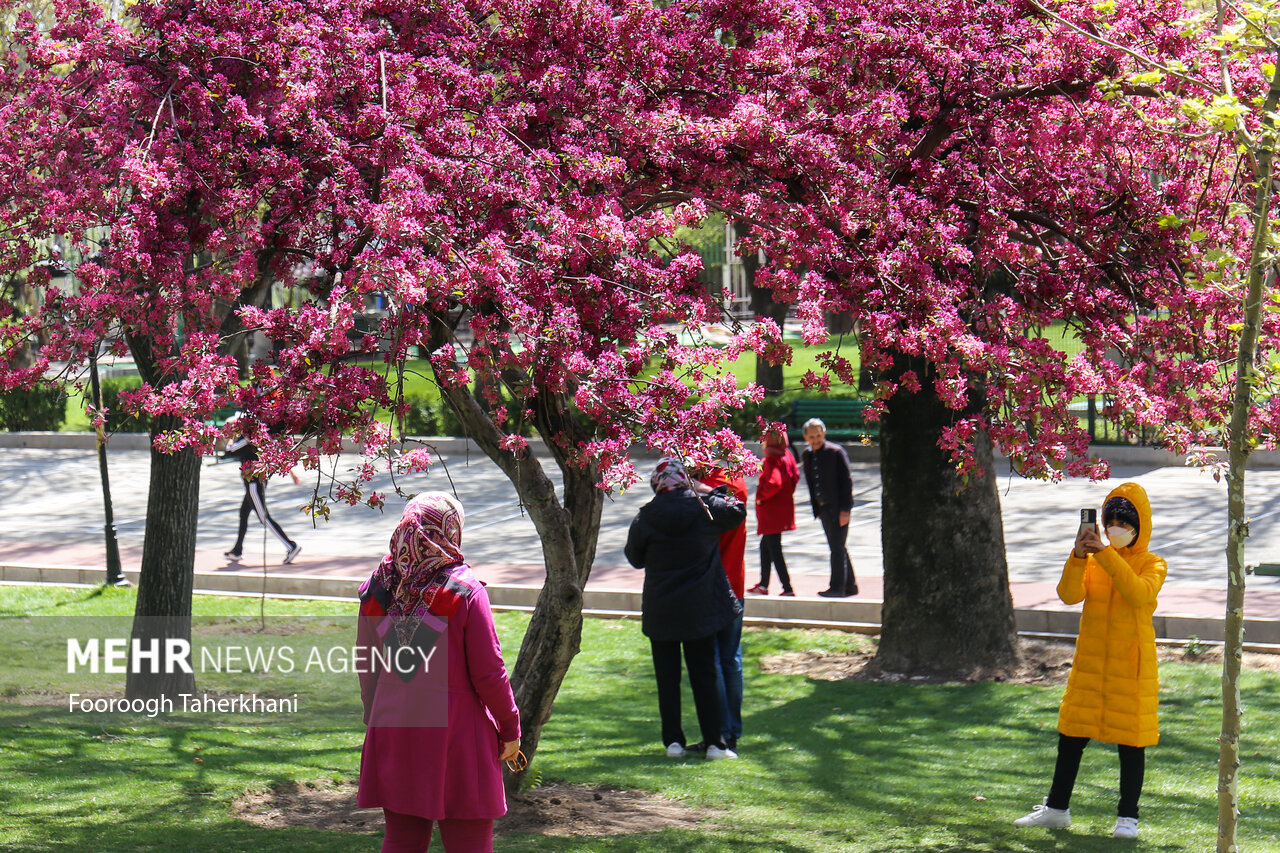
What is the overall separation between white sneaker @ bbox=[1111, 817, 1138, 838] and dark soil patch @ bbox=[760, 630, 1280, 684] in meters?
3.43

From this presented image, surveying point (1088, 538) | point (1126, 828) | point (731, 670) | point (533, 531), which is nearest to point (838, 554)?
point (731, 670)

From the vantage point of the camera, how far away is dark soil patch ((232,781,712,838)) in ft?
22.2

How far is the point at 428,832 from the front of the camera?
4.91m

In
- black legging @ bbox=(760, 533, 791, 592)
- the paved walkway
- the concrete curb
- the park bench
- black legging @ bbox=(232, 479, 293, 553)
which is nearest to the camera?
the concrete curb

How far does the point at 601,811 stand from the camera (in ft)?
23.2

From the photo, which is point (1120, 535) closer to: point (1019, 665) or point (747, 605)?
point (1019, 665)

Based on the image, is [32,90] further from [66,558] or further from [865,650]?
[66,558]

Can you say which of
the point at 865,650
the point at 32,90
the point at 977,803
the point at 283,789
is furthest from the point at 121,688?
the point at 977,803

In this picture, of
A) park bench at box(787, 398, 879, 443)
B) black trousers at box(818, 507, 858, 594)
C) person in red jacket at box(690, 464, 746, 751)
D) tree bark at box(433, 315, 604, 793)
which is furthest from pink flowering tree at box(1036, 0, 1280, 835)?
park bench at box(787, 398, 879, 443)

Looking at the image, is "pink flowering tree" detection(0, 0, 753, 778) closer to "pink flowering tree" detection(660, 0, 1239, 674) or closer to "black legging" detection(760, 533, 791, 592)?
"pink flowering tree" detection(660, 0, 1239, 674)

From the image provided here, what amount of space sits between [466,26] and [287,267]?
1.43 meters

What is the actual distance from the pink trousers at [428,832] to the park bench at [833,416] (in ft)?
59.8

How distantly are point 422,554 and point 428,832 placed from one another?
98cm

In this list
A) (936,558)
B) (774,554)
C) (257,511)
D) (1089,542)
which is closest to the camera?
(1089,542)
